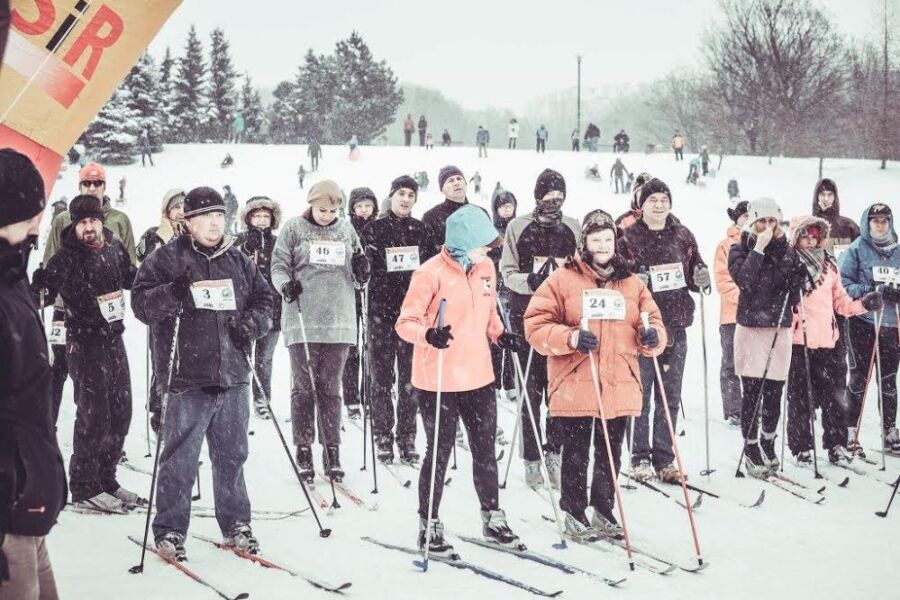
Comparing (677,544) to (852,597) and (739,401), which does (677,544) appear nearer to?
(852,597)

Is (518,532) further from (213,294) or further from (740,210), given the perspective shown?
(740,210)

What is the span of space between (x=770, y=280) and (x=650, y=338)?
2068 mm

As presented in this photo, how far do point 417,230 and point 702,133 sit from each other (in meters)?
62.4

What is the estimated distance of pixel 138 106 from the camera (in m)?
40.7

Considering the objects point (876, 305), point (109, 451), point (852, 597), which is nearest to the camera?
point (852, 597)

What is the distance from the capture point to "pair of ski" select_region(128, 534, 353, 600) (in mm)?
3770

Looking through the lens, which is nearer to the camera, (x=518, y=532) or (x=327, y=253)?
(x=518, y=532)

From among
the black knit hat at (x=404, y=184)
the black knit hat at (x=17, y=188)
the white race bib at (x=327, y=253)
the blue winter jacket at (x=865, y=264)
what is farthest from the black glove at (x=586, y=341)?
the blue winter jacket at (x=865, y=264)

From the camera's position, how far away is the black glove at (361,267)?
5773mm

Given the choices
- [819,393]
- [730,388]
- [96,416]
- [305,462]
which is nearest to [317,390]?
[305,462]

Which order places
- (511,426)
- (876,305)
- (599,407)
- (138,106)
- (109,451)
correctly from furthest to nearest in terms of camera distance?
(138,106) < (511,426) < (876,305) < (109,451) < (599,407)

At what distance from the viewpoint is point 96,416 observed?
5180 mm

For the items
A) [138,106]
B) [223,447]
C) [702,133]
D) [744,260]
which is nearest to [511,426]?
[744,260]

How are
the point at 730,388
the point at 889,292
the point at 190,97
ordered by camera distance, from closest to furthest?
1. the point at 889,292
2. the point at 730,388
3. the point at 190,97
